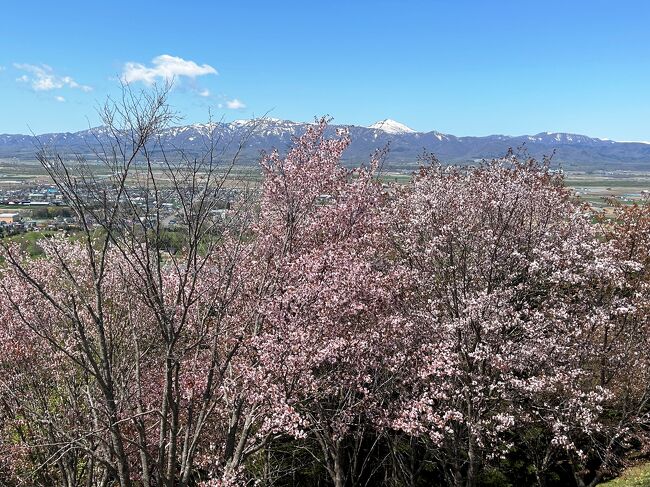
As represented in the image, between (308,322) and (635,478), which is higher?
(308,322)

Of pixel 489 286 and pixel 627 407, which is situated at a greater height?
pixel 489 286

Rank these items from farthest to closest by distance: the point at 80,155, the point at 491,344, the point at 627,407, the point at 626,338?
the point at 627,407 < the point at 626,338 < the point at 491,344 < the point at 80,155

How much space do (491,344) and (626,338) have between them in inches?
319

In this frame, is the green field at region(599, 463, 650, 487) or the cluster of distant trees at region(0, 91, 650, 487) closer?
the cluster of distant trees at region(0, 91, 650, 487)

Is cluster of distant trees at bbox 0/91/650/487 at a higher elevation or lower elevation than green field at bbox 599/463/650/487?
higher

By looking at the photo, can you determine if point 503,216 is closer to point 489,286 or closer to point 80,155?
point 489,286

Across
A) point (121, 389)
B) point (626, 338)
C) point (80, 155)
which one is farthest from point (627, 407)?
point (80, 155)

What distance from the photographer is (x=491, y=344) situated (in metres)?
14.2

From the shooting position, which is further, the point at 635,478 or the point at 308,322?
the point at 635,478

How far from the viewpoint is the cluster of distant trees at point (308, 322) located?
35.7 feet

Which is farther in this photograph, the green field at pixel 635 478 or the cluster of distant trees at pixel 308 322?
the green field at pixel 635 478

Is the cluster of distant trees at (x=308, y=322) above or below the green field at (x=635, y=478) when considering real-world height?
above

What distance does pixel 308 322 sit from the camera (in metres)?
12.0

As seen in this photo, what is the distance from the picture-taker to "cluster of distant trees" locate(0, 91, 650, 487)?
1089 cm
